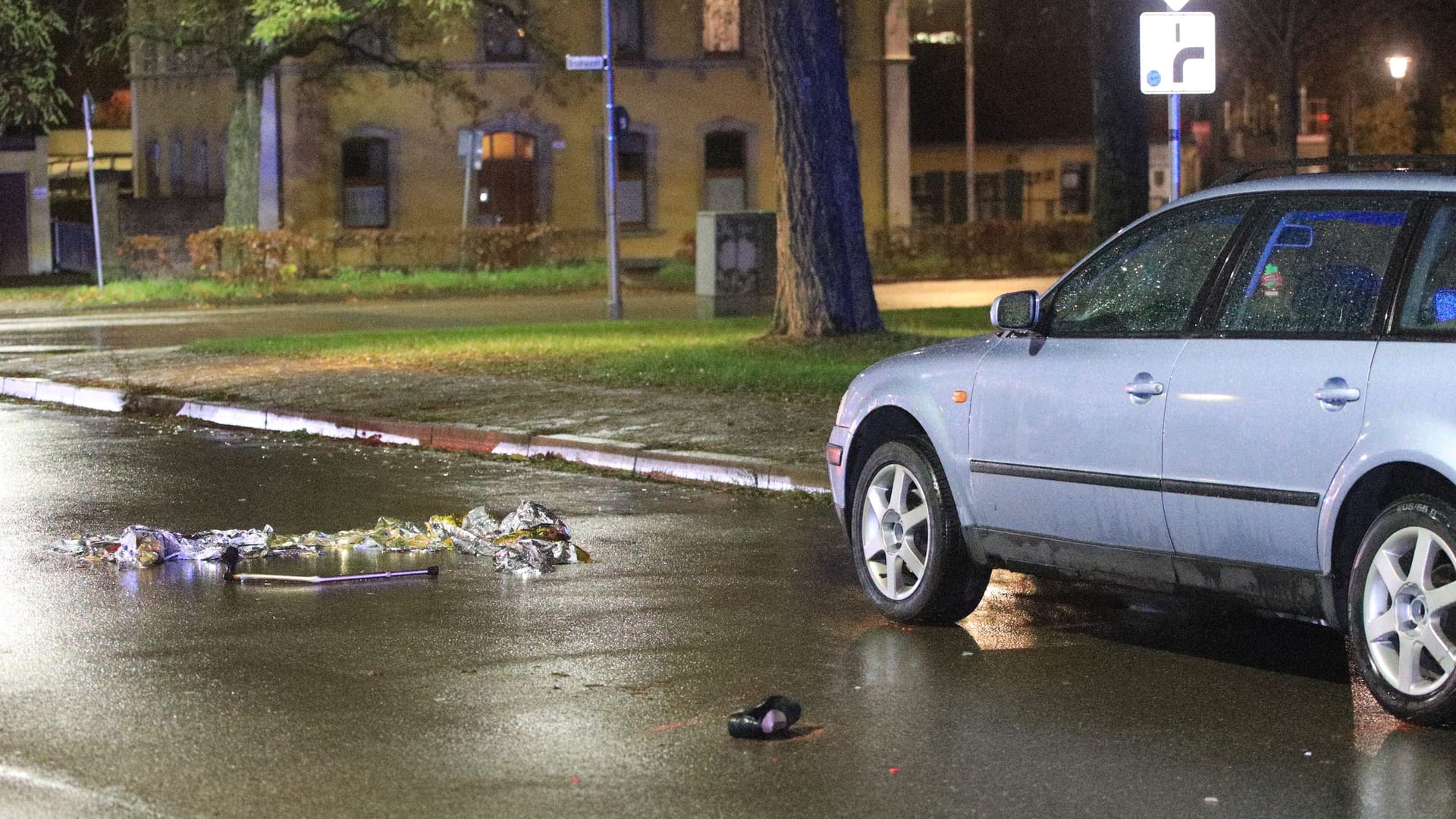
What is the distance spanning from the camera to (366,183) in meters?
45.1

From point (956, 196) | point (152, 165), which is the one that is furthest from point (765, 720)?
point (956, 196)

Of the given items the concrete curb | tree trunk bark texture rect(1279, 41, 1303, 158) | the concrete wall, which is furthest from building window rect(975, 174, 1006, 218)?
the concrete curb

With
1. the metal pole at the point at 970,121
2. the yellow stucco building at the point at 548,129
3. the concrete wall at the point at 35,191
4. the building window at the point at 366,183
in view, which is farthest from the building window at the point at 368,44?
the metal pole at the point at 970,121

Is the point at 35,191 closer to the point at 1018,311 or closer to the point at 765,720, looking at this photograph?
the point at 1018,311

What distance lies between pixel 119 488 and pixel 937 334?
11317 mm

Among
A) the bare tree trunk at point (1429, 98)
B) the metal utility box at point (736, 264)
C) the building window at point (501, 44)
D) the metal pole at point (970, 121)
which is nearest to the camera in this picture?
the metal utility box at point (736, 264)

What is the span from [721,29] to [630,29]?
203 centimetres

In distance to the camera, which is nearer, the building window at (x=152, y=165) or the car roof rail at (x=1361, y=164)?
the car roof rail at (x=1361, y=164)

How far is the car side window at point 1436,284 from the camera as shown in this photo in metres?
6.55

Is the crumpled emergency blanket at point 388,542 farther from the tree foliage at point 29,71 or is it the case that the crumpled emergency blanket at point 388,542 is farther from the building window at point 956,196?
the building window at point 956,196

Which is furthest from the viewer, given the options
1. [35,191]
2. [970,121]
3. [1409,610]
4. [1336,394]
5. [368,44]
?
[970,121]

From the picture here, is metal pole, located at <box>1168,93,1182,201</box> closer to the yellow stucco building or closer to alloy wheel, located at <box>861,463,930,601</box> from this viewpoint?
alloy wheel, located at <box>861,463,930,601</box>

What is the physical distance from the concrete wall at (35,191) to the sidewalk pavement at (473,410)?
71.7ft

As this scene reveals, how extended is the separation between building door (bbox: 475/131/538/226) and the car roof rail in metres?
38.7
